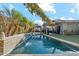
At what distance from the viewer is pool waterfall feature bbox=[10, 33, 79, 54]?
5116mm

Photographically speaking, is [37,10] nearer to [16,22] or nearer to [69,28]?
[16,22]

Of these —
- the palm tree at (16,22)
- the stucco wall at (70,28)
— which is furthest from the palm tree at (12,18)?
the stucco wall at (70,28)

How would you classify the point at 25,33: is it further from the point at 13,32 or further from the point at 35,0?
the point at 35,0

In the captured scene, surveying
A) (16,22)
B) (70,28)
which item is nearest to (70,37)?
(70,28)

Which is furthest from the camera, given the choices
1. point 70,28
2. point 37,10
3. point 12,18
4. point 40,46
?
point 40,46

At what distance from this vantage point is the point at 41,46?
548 cm

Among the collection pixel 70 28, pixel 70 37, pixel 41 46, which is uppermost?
pixel 70 28

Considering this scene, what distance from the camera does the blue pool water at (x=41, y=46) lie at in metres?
5.11

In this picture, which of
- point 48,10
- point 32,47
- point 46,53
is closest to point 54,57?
point 46,53

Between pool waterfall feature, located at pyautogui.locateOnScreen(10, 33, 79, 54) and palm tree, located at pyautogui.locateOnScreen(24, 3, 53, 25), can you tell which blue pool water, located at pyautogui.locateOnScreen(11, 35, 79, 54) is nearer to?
pool waterfall feature, located at pyautogui.locateOnScreen(10, 33, 79, 54)

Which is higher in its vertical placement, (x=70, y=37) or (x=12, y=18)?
(x=12, y=18)

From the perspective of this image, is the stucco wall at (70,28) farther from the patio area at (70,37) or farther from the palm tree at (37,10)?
the palm tree at (37,10)

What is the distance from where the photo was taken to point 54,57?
489 cm

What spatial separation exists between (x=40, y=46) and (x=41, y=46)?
0.03m
